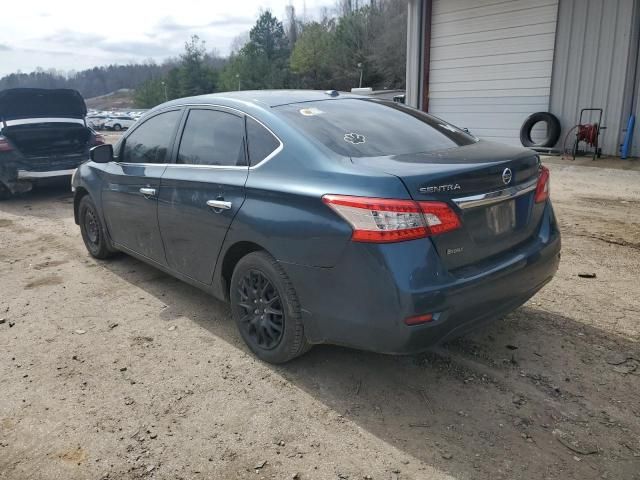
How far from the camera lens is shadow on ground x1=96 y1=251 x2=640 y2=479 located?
246 cm

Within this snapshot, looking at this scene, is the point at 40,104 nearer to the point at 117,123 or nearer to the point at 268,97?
the point at 268,97

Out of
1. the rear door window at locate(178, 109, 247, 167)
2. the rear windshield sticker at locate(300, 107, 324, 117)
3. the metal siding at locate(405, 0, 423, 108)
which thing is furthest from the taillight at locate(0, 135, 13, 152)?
the metal siding at locate(405, 0, 423, 108)

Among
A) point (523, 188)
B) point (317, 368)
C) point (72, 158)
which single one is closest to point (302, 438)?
point (317, 368)

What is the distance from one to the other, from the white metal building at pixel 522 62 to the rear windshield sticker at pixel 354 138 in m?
10.6

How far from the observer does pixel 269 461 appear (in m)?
→ 2.50

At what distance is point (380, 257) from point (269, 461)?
3.63 ft

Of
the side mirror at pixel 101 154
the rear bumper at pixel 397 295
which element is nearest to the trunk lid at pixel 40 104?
the side mirror at pixel 101 154

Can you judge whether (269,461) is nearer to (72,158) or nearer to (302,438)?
(302,438)

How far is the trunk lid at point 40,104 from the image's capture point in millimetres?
9148

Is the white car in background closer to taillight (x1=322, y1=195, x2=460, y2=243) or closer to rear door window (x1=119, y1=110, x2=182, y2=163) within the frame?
rear door window (x1=119, y1=110, x2=182, y2=163)

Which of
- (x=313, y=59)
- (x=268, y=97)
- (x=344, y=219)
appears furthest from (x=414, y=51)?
(x=313, y=59)

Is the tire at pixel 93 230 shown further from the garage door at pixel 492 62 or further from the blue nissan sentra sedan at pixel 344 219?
the garage door at pixel 492 62

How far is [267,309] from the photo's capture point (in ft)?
10.7

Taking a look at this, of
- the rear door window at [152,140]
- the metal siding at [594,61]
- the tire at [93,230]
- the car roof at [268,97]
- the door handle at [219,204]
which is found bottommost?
the tire at [93,230]
